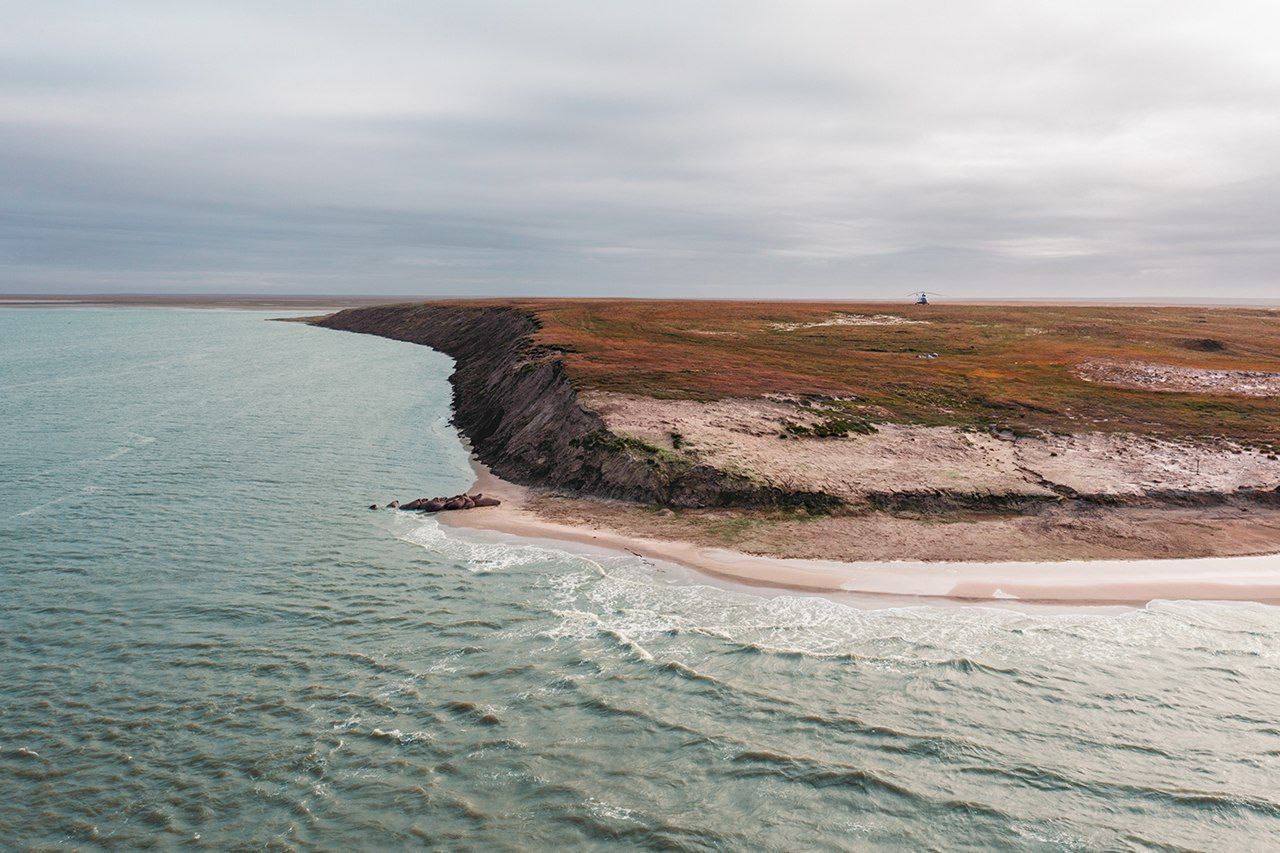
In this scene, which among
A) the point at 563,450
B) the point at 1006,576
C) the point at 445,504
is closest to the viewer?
the point at 1006,576

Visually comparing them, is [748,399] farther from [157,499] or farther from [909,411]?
[157,499]

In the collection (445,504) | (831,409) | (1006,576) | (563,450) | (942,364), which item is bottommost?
(1006,576)

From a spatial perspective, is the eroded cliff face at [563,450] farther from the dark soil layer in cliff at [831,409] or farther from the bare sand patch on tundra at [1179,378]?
the bare sand patch on tundra at [1179,378]

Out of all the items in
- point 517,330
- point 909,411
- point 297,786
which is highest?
point 517,330

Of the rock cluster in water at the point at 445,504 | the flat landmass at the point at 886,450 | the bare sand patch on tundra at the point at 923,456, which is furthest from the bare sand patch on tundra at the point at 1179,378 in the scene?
the rock cluster in water at the point at 445,504

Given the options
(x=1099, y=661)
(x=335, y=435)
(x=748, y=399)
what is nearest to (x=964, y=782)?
(x=1099, y=661)

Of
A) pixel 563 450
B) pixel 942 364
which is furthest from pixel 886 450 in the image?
pixel 942 364

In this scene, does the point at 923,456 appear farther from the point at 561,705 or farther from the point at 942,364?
the point at 942,364
